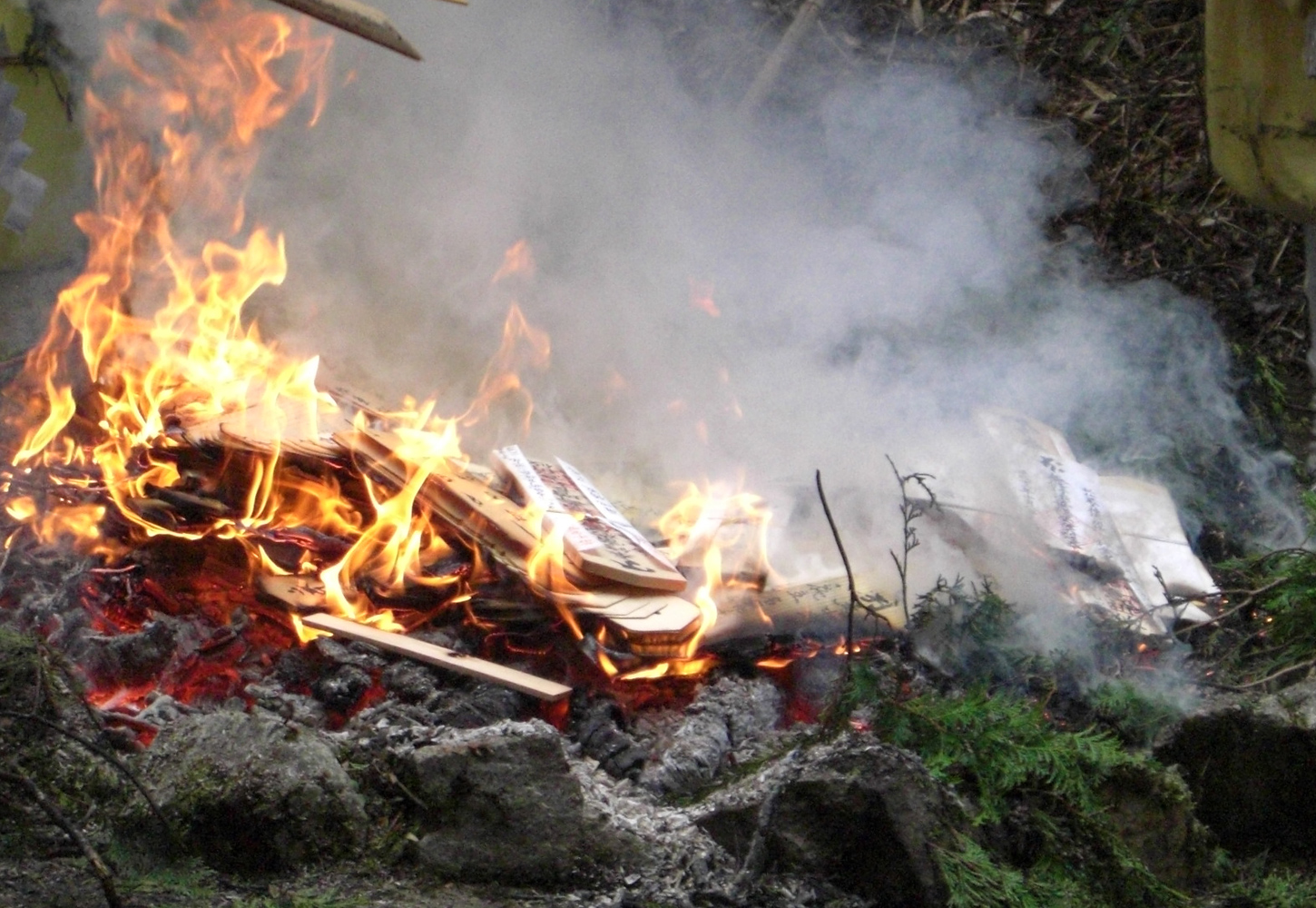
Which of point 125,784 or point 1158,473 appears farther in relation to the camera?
point 1158,473

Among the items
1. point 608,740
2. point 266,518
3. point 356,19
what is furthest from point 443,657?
point 356,19

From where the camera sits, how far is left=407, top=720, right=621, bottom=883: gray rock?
109 inches

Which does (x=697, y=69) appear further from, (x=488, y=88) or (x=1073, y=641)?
(x=1073, y=641)

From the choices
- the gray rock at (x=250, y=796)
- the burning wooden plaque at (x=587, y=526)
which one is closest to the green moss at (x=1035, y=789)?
the burning wooden plaque at (x=587, y=526)

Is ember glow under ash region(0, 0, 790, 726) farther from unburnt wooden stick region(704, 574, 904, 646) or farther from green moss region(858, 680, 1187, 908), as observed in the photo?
green moss region(858, 680, 1187, 908)

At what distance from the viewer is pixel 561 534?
4207mm

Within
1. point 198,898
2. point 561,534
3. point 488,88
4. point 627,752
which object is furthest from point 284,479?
point 488,88

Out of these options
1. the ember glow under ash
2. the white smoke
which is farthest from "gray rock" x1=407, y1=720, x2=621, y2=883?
the white smoke

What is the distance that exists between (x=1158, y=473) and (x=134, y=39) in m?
5.08

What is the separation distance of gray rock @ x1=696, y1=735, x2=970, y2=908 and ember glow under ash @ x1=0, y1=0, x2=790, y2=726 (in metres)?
1.11

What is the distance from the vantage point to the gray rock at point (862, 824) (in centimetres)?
272

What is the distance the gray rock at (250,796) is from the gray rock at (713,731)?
3.11ft

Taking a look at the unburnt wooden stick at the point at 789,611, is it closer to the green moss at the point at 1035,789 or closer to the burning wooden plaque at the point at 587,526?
the burning wooden plaque at the point at 587,526

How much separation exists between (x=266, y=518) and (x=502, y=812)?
6.24ft
